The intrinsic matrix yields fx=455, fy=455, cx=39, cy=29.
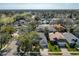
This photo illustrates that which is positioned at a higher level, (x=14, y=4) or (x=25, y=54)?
(x=14, y=4)

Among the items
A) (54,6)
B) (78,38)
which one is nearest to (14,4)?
(54,6)

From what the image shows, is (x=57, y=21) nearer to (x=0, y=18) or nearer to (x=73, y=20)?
(x=73, y=20)

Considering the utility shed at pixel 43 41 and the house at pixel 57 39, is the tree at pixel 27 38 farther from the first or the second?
the house at pixel 57 39

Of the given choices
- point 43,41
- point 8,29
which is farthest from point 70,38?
point 8,29

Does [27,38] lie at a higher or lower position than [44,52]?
higher

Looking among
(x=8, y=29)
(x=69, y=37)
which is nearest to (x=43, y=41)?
(x=69, y=37)

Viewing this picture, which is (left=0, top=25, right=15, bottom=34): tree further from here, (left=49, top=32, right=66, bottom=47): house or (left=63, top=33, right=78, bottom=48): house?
(left=63, top=33, right=78, bottom=48): house

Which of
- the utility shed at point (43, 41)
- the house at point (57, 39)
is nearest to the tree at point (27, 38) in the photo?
the utility shed at point (43, 41)

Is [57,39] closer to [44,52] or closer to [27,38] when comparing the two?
[44,52]
